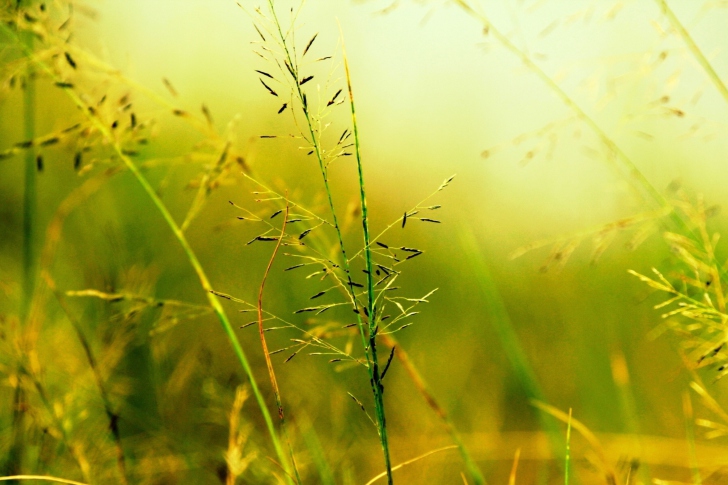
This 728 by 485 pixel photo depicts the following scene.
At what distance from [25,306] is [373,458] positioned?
120 centimetres

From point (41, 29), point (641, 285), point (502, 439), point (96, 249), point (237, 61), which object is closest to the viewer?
point (41, 29)

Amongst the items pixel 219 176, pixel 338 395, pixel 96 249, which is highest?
pixel 219 176

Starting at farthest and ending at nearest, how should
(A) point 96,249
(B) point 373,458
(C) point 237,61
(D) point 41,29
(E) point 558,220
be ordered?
(C) point 237,61
(E) point 558,220
(A) point 96,249
(B) point 373,458
(D) point 41,29

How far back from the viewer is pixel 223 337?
2.43m

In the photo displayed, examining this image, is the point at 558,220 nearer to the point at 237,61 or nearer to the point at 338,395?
the point at 338,395

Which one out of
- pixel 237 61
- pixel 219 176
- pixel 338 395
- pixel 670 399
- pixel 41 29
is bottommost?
pixel 670 399

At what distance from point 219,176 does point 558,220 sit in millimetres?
2723

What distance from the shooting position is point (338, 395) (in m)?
2.05

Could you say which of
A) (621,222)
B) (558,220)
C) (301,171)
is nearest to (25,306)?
(621,222)

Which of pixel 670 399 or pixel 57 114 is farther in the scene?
pixel 57 114

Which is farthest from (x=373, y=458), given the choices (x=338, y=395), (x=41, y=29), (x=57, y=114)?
(x=57, y=114)

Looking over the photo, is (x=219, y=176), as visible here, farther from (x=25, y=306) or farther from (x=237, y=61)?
(x=237, y=61)

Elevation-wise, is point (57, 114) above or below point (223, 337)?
above

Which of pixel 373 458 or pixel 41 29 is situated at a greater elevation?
pixel 41 29
